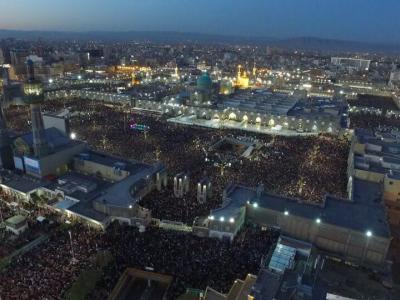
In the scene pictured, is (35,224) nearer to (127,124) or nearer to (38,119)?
(38,119)

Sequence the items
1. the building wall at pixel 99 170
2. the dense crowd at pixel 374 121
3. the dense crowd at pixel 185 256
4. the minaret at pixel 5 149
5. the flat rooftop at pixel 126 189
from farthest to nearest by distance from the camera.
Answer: the dense crowd at pixel 374 121, the minaret at pixel 5 149, the building wall at pixel 99 170, the flat rooftop at pixel 126 189, the dense crowd at pixel 185 256

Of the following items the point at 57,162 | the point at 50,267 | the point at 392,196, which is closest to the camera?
the point at 50,267

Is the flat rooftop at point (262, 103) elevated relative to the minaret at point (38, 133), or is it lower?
lower

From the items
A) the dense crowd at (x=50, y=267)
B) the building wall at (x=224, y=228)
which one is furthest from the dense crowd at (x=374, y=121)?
the dense crowd at (x=50, y=267)

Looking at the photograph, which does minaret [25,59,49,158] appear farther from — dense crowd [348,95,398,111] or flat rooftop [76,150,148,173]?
dense crowd [348,95,398,111]

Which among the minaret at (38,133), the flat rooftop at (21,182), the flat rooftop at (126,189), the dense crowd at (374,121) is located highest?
the minaret at (38,133)

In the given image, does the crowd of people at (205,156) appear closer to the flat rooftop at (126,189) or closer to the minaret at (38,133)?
the flat rooftop at (126,189)

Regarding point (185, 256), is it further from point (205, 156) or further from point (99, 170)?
point (205, 156)

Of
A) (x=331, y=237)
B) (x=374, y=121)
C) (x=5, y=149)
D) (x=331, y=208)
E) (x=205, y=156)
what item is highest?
(x=5, y=149)

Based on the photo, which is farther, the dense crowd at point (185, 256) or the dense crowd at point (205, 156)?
the dense crowd at point (205, 156)

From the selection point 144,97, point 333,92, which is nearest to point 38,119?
point 144,97

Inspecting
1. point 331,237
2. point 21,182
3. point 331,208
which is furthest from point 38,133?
point 331,237

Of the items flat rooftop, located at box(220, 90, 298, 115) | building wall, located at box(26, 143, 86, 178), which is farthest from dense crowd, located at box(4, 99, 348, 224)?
flat rooftop, located at box(220, 90, 298, 115)
